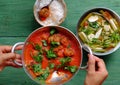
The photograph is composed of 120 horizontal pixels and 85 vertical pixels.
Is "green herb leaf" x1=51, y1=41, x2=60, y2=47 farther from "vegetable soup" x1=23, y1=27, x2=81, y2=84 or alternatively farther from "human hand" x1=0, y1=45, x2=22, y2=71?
"human hand" x1=0, y1=45, x2=22, y2=71

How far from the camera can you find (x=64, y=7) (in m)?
1.30

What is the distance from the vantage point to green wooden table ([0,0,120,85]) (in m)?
1.33

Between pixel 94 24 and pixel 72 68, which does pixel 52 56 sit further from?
pixel 94 24

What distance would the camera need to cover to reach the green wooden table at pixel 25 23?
1.33 metres

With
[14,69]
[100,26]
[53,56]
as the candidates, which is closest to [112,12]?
[100,26]

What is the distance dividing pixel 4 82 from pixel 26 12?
280mm

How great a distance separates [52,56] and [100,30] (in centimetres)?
23

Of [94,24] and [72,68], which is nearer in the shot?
[72,68]

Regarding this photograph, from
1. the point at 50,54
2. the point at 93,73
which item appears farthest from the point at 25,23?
the point at 93,73

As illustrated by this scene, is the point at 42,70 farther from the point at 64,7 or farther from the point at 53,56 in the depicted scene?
the point at 64,7

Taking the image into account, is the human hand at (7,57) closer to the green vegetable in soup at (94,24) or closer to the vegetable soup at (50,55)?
the vegetable soup at (50,55)

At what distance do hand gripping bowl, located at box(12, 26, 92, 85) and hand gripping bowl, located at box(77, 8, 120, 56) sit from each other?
0.36ft

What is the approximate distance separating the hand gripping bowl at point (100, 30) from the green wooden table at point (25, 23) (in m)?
0.04

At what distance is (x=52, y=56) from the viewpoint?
118cm
